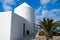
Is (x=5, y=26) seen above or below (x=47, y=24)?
below

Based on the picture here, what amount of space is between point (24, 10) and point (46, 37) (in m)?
11.1

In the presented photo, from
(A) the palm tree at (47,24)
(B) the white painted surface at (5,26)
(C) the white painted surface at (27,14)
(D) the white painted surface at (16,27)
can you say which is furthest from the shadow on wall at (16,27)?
(C) the white painted surface at (27,14)

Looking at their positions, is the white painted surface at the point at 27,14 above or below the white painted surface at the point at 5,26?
above

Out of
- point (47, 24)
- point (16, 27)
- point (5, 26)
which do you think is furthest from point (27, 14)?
point (5, 26)

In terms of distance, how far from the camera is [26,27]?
84.7ft

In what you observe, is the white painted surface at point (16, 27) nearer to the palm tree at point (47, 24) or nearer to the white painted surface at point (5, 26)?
the white painted surface at point (5, 26)

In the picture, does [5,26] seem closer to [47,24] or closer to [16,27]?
[16,27]

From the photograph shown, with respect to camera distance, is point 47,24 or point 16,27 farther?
point 16,27

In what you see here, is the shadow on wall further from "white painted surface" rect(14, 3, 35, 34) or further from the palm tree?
"white painted surface" rect(14, 3, 35, 34)

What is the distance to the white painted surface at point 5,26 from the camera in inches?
711

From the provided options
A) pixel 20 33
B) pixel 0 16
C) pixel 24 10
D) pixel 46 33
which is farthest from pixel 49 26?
pixel 24 10

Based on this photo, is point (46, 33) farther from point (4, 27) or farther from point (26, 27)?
point (26, 27)

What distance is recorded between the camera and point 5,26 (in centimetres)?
1827

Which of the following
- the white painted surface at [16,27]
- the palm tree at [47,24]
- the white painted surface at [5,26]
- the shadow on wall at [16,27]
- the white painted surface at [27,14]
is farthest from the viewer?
the white painted surface at [27,14]
